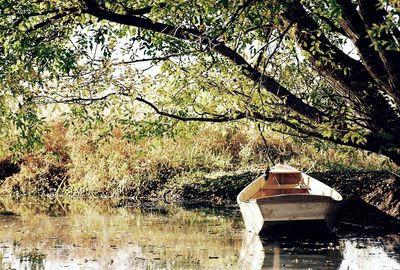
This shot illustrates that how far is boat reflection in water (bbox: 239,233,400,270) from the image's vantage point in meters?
10.2

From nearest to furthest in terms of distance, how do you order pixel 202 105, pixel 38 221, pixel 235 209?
pixel 202 105 < pixel 38 221 < pixel 235 209

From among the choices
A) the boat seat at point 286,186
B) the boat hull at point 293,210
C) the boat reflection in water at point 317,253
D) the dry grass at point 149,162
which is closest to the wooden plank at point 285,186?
the boat seat at point 286,186

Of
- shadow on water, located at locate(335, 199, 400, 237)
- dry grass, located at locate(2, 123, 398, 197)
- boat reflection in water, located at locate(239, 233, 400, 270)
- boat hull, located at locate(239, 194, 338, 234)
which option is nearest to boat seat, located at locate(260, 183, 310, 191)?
shadow on water, located at locate(335, 199, 400, 237)

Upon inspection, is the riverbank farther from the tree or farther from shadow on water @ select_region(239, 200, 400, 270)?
the tree

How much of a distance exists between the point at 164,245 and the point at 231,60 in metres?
3.71

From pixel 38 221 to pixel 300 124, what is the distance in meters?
7.40

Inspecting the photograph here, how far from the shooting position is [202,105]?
33.3 ft

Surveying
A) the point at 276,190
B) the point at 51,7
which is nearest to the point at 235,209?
the point at 276,190

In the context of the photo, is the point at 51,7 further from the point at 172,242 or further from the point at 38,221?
the point at 38,221

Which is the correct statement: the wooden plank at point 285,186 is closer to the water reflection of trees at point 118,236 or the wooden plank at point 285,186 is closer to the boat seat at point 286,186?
the boat seat at point 286,186

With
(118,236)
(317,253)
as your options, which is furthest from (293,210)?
(118,236)

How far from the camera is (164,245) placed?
39.0 feet

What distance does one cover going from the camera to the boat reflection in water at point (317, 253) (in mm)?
10180

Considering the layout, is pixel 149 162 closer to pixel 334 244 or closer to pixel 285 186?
pixel 285 186
